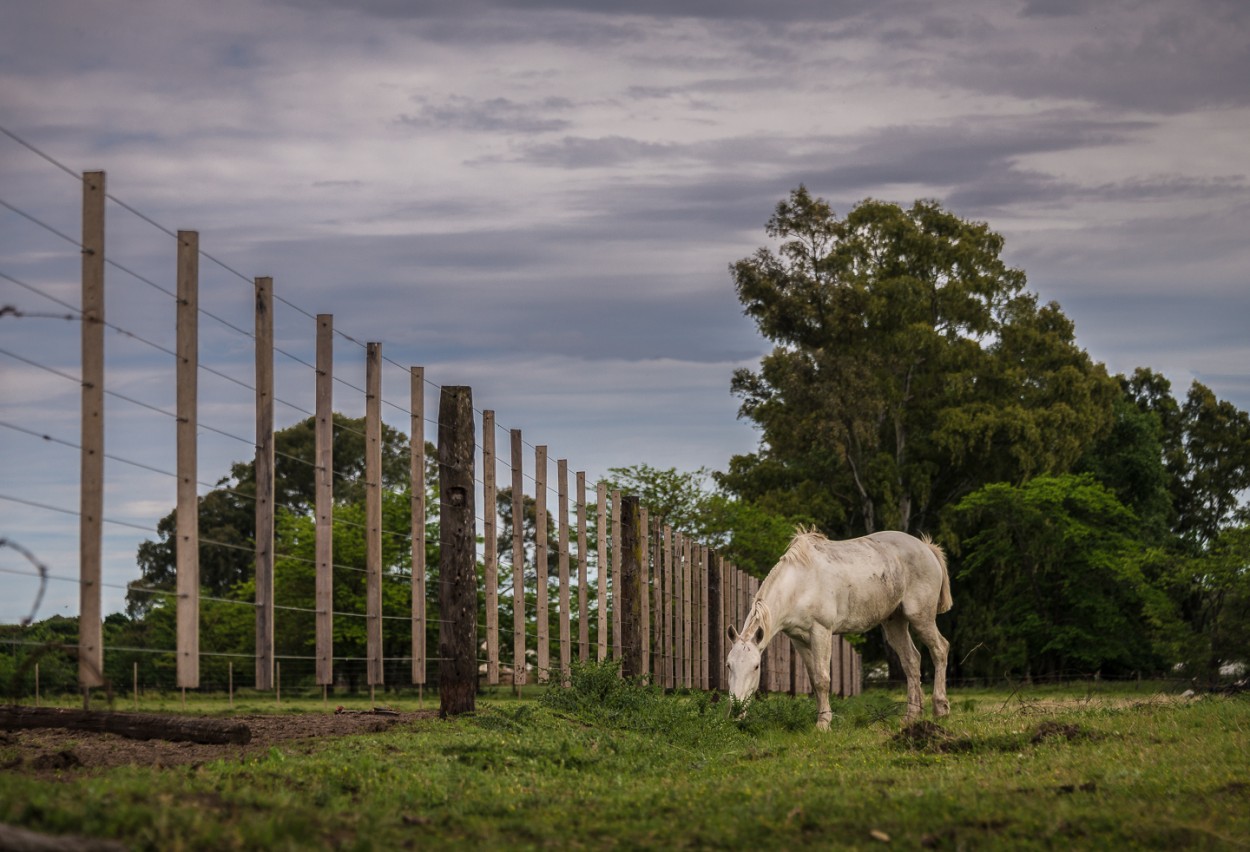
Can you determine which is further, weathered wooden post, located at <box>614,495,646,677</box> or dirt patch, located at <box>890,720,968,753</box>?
weathered wooden post, located at <box>614,495,646,677</box>

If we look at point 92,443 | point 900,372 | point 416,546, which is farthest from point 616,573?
point 900,372

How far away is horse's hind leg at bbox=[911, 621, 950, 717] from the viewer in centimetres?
1855

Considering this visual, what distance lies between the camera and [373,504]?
13016 millimetres

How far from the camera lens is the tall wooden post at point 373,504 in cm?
1264

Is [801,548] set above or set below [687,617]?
above

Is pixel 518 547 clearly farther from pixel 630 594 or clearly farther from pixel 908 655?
pixel 908 655

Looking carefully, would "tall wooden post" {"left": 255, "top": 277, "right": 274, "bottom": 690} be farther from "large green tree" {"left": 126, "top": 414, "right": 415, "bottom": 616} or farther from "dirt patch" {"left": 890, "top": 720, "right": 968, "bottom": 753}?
"large green tree" {"left": 126, "top": 414, "right": 415, "bottom": 616}

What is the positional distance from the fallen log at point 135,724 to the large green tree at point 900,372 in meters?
34.7

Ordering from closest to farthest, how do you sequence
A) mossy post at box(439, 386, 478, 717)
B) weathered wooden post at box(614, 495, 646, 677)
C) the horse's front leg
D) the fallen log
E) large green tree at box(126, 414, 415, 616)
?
the fallen log < mossy post at box(439, 386, 478, 717) < the horse's front leg < weathered wooden post at box(614, 495, 646, 677) < large green tree at box(126, 414, 415, 616)

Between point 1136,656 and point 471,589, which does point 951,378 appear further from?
point 471,589

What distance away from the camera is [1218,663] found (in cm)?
2923

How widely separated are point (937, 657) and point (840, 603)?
275 centimetres

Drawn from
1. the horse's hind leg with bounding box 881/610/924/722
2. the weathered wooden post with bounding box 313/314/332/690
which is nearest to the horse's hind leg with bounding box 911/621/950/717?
the horse's hind leg with bounding box 881/610/924/722

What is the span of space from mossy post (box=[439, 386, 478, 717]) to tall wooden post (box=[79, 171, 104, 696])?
5133mm
